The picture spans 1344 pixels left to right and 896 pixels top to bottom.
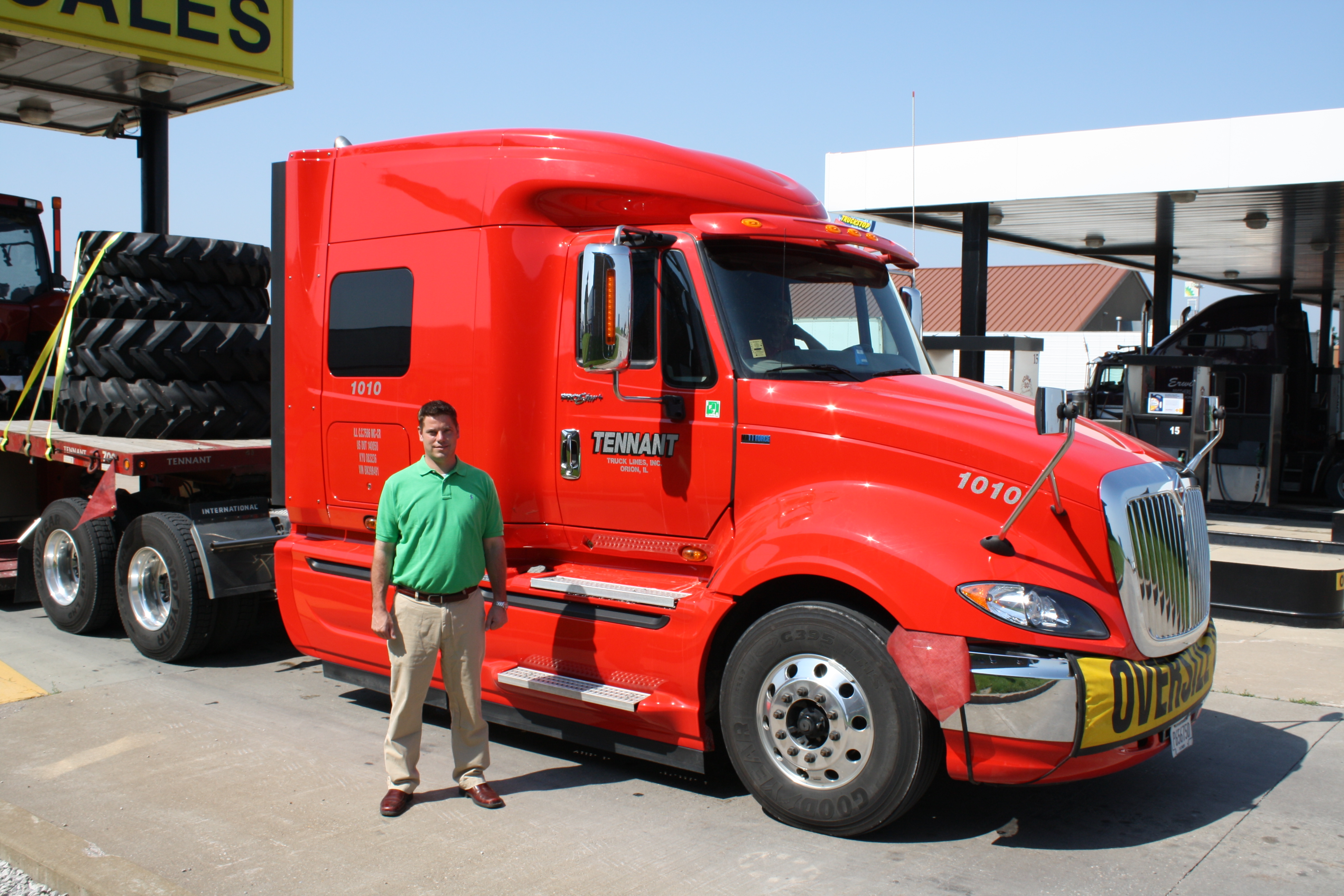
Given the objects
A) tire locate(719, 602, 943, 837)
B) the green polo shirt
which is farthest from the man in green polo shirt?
tire locate(719, 602, 943, 837)

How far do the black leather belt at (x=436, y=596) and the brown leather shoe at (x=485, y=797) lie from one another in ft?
2.81

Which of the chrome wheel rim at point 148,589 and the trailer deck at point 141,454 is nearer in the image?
the trailer deck at point 141,454

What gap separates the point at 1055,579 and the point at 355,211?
4.29 m

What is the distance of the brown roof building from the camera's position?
161 ft

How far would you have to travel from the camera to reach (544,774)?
219 inches

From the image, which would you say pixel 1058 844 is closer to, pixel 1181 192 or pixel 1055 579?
pixel 1055 579

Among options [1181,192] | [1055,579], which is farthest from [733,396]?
[1181,192]

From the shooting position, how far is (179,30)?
11.1m

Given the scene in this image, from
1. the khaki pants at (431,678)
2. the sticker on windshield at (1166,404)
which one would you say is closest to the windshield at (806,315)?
the khaki pants at (431,678)

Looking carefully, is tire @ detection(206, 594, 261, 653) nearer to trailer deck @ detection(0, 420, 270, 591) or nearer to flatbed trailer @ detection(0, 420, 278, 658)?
flatbed trailer @ detection(0, 420, 278, 658)

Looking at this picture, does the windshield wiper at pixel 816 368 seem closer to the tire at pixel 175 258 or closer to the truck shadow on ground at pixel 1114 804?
the truck shadow on ground at pixel 1114 804

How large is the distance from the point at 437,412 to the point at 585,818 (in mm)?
1915

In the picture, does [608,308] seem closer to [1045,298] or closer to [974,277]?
[974,277]

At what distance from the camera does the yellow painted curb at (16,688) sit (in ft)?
22.2
